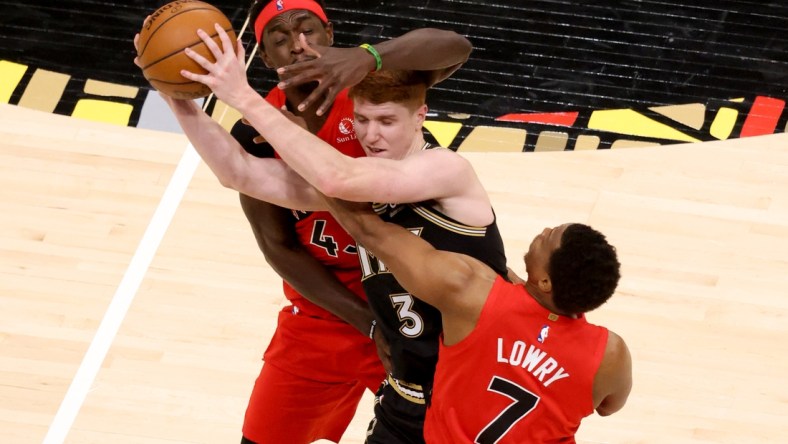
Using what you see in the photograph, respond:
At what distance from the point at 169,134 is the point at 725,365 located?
11.4 ft

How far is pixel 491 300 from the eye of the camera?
357 centimetres

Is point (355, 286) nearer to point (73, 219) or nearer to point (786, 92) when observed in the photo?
point (73, 219)

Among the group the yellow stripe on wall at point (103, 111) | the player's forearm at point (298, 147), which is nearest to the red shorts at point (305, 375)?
the player's forearm at point (298, 147)

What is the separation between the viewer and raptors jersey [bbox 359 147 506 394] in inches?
152

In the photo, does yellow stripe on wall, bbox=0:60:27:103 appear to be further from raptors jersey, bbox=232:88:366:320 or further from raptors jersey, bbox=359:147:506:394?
raptors jersey, bbox=359:147:506:394

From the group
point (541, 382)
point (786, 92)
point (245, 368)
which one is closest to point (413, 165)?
point (541, 382)

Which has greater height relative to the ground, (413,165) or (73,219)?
(413,165)

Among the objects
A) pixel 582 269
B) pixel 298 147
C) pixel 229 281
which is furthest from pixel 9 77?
pixel 582 269

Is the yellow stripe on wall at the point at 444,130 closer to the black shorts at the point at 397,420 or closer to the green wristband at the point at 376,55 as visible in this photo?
the black shorts at the point at 397,420

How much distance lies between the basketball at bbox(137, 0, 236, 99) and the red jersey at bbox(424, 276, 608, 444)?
1129 mm

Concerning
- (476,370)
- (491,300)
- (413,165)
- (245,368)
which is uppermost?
(413,165)

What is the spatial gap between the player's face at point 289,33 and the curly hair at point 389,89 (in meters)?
0.41

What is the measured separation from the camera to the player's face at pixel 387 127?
3.77 m

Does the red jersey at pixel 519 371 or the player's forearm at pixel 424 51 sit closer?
the red jersey at pixel 519 371
